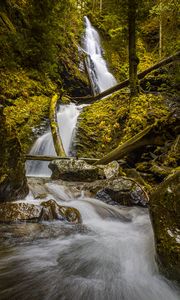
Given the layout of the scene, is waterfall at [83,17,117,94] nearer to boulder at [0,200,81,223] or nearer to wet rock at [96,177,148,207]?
wet rock at [96,177,148,207]

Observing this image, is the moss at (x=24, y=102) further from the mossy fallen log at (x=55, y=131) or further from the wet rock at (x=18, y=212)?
the wet rock at (x=18, y=212)

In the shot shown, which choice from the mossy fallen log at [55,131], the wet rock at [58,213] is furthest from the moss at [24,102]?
the wet rock at [58,213]

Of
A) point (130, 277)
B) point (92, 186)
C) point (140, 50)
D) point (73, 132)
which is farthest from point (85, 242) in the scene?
point (140, 50)

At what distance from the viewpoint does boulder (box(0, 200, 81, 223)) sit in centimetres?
434

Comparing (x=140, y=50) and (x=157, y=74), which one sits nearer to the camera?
(x=157, y=74)

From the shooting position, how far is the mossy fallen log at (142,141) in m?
7.69

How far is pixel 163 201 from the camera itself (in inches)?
125

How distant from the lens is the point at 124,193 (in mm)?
5898

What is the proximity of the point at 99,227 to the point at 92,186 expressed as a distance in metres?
1.88

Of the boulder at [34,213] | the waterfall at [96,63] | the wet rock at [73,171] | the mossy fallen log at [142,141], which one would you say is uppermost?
the waterfall at [96,63]

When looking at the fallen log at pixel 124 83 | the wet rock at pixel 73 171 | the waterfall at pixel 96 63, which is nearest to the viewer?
the wet rock at pixel 73 171

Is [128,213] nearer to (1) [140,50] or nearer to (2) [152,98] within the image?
(2) [152,98]

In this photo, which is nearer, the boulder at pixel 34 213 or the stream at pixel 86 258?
the stream at pixel 86 258

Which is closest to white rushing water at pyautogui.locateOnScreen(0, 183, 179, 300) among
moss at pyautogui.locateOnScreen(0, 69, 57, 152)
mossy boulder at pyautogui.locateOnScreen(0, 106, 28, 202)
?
mossy boulder at pyautogui.locateOnScreen(0, 106, 28, 202)
